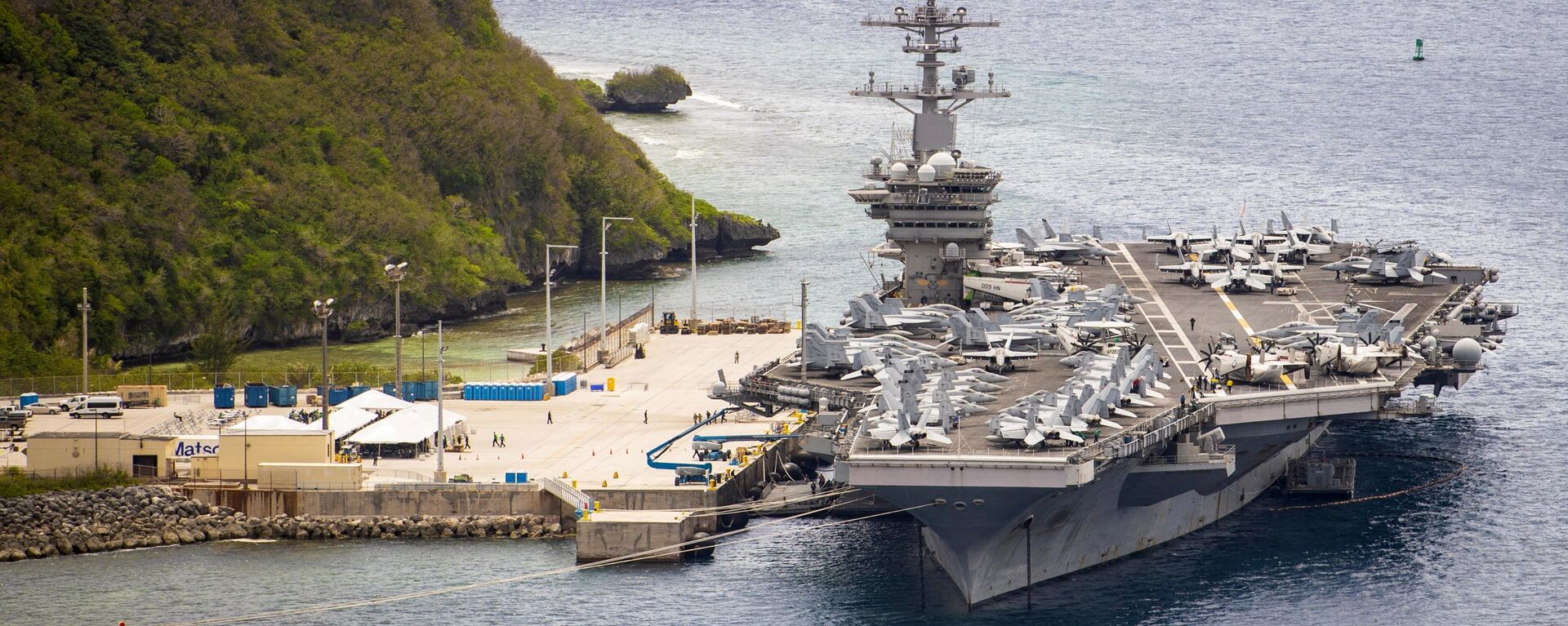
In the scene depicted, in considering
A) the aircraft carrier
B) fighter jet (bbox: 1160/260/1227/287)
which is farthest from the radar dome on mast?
fighter jet (bbox: 1160/260/1227/287)

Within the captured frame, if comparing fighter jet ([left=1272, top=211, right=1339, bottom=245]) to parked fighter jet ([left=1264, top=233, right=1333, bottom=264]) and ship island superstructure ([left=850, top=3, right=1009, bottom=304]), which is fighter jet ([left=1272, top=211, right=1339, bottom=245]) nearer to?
parked fighter jet ([left=1264, top=233, right=1333, bottom=264])

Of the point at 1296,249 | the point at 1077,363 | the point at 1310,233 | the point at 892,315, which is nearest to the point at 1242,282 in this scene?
the point at 1296,249

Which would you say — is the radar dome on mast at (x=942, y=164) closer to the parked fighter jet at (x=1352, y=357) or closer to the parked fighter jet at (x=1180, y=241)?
the parked fighter jet at (x=1180, y=241)

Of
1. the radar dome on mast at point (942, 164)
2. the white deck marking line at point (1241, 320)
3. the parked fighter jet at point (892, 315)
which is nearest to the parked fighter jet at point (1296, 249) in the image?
the white deck marking line at point (1241, 320)

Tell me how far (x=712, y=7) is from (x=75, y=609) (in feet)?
498

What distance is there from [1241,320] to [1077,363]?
9.87 m

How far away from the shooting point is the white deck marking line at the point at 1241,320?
2200 inches

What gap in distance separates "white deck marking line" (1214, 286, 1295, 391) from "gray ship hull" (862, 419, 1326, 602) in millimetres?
1223

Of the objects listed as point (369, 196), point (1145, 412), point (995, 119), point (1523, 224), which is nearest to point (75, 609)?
point (1145, 412)

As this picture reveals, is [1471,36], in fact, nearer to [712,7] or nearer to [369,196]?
[712,7]

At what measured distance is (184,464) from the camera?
61312mm

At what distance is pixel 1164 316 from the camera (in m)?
68.5

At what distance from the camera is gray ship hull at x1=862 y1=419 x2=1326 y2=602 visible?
47.8 metres

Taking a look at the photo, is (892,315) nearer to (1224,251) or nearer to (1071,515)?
(1071,515)
